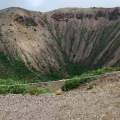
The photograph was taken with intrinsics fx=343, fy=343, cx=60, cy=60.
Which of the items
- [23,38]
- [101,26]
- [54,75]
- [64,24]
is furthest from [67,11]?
[54,75]

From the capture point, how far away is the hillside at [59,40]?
80250mm

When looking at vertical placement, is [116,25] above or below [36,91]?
below

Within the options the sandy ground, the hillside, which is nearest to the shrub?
the sandy ground

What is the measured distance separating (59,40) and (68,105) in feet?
286

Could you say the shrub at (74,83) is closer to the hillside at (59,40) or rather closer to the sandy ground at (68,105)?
the sandy ground at (68,105)

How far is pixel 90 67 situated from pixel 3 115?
7530cm

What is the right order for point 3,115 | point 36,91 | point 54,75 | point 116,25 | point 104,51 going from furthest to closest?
point 116,25
point 104,51
point 54,75
point 36,91
point 3,115

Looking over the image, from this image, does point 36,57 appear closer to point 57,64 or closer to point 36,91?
point 57,64

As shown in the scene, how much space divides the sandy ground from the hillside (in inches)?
2191

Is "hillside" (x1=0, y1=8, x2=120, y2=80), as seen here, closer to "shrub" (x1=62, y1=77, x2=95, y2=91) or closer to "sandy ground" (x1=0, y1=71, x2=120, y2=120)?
"shrub" (x1=62, y1=77, x2=95, y2=91)

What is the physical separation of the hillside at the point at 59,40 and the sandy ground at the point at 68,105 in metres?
55.6

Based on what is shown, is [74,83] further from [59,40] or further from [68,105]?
[59,40]

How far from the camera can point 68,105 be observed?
37.0 feet

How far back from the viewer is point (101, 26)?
9950 centimetres
